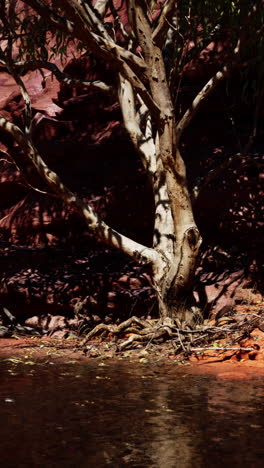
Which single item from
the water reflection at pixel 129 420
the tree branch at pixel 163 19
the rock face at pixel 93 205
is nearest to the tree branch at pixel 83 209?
the rock face at pixel 93 205

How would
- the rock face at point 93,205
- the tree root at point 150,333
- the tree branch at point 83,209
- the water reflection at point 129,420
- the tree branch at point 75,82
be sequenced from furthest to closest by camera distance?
the rock face at point 93,205 → the tree branch at point 75,82 → the tree branch at point 83,209 → the tree root at point 150,333 → the water reflection at point 129,420

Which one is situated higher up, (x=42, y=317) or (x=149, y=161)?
(x=149, y=161)

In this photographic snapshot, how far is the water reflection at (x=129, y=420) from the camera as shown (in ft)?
11.9

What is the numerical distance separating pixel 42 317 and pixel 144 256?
334 centimetres

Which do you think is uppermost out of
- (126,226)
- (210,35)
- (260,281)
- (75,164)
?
(210,35)

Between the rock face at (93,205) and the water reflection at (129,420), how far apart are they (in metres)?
4.69

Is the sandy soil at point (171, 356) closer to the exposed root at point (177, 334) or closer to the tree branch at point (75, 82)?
the exposed root at point (177, 334)

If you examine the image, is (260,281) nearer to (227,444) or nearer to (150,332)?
(150,332)

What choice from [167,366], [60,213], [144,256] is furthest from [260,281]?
[60,213]

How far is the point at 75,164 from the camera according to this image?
17562 millimetres

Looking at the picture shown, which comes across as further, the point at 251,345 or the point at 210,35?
the point at 210,35

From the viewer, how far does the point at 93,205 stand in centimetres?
1553

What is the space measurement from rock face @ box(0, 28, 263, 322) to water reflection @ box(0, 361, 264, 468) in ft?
15.4

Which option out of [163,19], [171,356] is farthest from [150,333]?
[163,19]
